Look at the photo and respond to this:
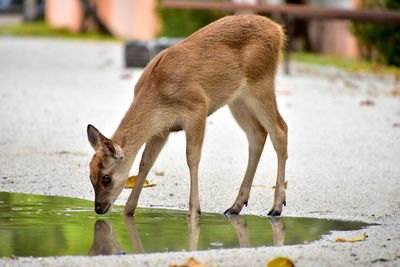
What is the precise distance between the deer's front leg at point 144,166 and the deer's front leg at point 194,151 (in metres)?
0.30

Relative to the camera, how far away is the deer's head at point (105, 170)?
6285mm

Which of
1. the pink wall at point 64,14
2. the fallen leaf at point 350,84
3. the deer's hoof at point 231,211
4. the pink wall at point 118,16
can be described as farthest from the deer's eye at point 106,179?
the pink wall at point 64,14

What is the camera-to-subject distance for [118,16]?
35438 millimetres

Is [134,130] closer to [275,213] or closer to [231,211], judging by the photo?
[231,211]

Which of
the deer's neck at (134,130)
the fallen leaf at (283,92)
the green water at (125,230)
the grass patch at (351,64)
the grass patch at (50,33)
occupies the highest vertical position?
the deer's neck at (134,130)

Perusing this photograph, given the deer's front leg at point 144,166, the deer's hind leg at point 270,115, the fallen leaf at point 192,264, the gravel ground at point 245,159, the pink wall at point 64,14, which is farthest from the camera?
the pink wall at point 64,14

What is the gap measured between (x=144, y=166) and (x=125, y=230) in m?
0.77

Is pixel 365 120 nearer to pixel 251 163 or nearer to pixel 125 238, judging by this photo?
pixel 251 163

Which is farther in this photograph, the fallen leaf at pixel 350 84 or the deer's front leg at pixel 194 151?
the fallen leaf at pixel 350 84

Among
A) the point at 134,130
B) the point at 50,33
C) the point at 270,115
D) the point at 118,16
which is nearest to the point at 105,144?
the point at 134,130

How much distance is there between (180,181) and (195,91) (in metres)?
1.49

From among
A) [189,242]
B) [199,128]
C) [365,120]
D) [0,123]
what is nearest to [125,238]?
[189,242]

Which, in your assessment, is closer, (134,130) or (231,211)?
(134,130)

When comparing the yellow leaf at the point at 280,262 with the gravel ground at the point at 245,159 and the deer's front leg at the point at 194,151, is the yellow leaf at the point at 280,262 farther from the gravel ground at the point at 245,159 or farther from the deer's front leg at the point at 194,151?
the deer's front leg at the point at 194,151
